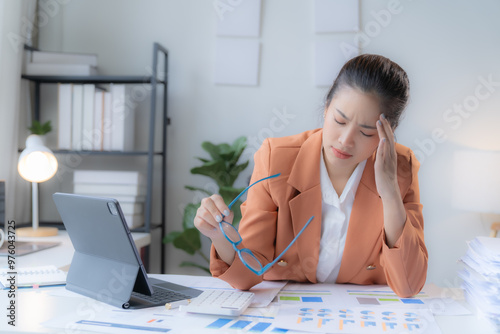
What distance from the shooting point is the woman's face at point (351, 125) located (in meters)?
1.23

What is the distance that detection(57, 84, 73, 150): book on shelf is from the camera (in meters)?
2.49

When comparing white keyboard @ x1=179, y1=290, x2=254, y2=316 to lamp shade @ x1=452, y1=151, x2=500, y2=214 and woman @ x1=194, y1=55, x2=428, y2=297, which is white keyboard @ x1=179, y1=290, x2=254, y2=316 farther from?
lamp shade @ x1=452, y1=151, x2=500, y2=214

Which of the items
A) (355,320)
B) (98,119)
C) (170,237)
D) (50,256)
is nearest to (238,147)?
(170,237)

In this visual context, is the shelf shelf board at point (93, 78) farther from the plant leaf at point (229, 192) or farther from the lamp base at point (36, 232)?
the lamp base at point (36, 232)

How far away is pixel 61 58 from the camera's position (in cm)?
256

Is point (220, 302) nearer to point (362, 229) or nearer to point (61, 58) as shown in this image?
point (362, 229)

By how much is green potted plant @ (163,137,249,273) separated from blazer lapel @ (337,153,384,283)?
1115 millimetres

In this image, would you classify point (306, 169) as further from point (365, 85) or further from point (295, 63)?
point (295, 63)

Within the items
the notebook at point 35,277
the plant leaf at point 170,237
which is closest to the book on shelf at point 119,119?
the plant leaf at point 170,237

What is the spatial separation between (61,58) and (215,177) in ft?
3.37

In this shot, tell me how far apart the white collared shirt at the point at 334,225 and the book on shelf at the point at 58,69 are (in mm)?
1652

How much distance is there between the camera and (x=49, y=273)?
54.0 inches

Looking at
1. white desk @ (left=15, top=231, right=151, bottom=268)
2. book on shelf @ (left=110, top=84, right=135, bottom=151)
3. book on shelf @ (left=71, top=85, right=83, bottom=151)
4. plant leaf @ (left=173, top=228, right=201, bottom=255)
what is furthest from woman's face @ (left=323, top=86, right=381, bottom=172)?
book on shelf @ (left=71, top=85, right=83, bottom=151)

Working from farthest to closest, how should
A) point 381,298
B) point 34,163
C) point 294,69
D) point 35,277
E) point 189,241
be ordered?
1. point 294,69
2. point 189,241
3. point 34,163
4. point 35,277
5. point 381,298
